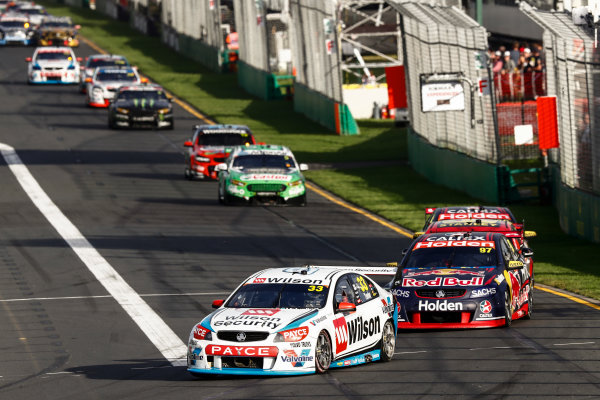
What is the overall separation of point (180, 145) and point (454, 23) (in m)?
13.1

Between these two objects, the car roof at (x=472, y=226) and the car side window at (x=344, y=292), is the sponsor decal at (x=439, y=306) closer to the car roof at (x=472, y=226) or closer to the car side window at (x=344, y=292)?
the car side window at (x=344, y=292)

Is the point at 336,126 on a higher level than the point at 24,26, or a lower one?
lower

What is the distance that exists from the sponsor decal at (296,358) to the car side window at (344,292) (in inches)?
41.4

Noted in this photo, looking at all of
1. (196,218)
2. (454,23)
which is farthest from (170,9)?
(196,218)

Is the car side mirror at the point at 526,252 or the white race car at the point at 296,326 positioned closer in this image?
the white race car at the point at 296,326

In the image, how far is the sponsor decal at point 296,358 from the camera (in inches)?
597

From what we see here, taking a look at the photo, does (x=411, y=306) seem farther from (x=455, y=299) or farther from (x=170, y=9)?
(x=170, y=9)

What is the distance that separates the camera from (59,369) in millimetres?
16312

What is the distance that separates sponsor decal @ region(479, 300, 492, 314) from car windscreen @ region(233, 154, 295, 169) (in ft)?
55.0

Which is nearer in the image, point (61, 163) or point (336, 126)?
point (61, 163)

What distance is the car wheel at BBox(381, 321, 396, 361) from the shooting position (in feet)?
54.7

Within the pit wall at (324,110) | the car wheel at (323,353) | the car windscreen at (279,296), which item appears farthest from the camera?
the pit wall at (324,110)

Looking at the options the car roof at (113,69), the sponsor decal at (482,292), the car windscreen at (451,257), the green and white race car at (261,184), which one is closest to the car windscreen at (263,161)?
the green and white race car at (261,184)

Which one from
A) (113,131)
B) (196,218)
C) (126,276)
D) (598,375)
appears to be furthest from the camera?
(113,131)
